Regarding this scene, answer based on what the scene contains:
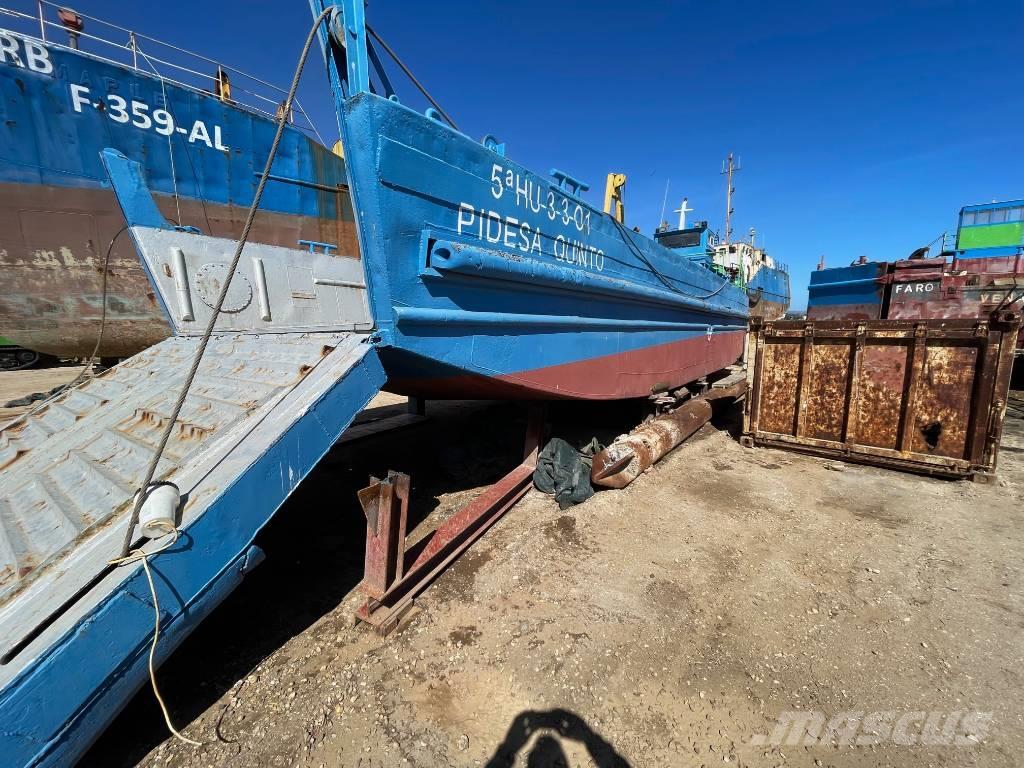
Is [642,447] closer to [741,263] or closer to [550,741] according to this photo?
[550,741]

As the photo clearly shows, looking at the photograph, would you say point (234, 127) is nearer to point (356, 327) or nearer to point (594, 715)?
point (356, 327)

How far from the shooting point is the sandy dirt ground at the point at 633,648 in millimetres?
1620

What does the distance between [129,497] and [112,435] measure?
100cm

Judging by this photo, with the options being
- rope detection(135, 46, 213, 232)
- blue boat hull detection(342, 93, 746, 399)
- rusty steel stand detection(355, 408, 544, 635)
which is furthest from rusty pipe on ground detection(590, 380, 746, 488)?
rope detection(135, 46, 213, 232)

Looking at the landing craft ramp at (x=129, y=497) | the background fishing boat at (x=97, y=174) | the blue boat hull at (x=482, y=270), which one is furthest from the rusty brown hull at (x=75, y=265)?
the blue boat hull at (x=482, y=270)

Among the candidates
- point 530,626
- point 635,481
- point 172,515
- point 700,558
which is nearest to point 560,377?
point 635,481

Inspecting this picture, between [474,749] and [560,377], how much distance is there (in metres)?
2.56

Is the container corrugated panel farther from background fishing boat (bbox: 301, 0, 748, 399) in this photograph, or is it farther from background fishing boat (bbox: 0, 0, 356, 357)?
background fishing boat (bbox: 0, 0, 356, 357)

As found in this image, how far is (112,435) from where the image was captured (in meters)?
2.35

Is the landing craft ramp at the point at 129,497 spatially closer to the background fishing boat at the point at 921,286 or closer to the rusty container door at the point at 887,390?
the rusty container door at the point at 887,390

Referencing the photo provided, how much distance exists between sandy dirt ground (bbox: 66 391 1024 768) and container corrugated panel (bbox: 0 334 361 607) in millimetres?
838

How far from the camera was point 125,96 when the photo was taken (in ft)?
21.5

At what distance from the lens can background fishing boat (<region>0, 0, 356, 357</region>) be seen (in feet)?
20.3

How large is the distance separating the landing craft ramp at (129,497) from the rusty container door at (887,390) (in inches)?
184
